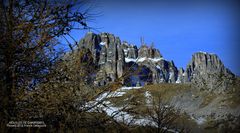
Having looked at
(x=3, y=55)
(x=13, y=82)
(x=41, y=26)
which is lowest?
(x=13, y=82)

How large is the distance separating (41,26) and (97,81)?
1293 mm

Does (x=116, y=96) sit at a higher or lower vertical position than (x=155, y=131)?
higher

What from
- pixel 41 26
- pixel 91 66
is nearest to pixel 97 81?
pixel 91 66

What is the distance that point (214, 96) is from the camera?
31.5 metres

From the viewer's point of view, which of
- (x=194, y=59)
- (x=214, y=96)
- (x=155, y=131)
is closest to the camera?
(x=155, y=131)

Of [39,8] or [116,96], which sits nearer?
[39,8]

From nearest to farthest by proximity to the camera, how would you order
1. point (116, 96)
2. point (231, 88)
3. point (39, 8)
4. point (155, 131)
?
point (39, 8) → point (116, 96) → point (155, 131) → point (231, 88)

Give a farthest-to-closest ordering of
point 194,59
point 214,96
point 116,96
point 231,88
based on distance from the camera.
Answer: point 194,59
point 214,96
point 231,88
point 116,96

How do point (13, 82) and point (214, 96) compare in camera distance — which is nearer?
point (13, 82)

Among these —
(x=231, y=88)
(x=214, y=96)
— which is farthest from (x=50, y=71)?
(x=214, y=96)

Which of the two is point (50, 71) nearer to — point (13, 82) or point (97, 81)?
point (13, 82)

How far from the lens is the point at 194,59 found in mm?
121500

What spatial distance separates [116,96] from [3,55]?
1.75m

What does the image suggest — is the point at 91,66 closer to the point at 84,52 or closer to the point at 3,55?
the point at 84,52
